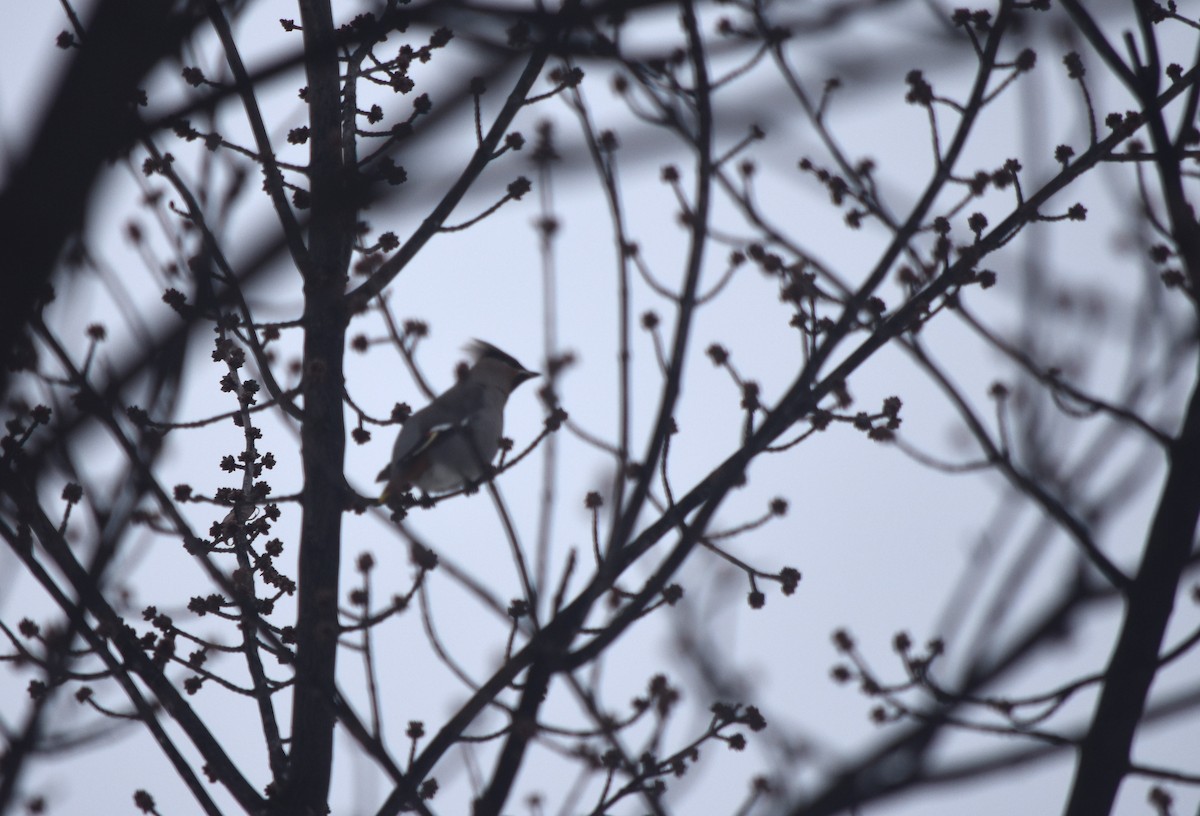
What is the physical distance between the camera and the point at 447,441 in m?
6.17

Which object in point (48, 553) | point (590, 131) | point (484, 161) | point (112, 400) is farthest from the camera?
point (484, 161)

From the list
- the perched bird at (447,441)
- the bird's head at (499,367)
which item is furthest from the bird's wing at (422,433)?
the bird's head at (499,367)

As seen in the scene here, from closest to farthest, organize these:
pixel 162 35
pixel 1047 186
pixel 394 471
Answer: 1. pixel 162 35
2. pixel 1047 186
3. pixel 394 471

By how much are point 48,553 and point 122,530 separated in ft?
1.21

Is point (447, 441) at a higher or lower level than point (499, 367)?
lower

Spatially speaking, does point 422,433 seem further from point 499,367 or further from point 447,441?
point 499,367

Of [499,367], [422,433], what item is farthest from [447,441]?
[499,367]

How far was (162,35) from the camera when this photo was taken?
1.25m

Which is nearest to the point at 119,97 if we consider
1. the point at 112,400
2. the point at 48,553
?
the point at 112,400

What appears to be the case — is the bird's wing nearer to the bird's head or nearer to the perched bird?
the perched bird

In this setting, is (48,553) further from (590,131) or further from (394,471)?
(394,471)

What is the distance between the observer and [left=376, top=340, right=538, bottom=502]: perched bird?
585 centimetres

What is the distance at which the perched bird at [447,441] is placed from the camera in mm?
5852

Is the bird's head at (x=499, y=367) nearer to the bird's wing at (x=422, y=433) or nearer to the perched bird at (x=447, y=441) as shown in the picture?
the perched bird at (x=447, y=441)
